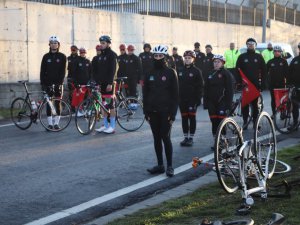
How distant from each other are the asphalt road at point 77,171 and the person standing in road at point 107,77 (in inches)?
12.3

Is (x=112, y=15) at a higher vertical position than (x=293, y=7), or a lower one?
lower

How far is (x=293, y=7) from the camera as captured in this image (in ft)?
134

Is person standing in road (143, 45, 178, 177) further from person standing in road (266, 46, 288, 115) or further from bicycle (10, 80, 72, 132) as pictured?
person standing in road (266, 46, 288, 115)

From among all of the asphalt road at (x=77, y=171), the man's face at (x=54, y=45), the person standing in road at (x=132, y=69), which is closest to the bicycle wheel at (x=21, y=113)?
the asphalt road at (x=77, y=171)

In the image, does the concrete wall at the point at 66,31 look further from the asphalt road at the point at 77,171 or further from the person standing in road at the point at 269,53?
the asphalt road at the point at 77,171

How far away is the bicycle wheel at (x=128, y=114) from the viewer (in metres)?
12.3

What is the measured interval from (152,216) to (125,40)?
17.8m

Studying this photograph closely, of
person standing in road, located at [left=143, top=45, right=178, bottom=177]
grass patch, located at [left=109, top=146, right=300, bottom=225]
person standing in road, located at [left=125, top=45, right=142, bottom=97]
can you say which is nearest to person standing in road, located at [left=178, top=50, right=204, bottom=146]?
person standing in road, located at [left=143, top=45, right=178, bottom=177]

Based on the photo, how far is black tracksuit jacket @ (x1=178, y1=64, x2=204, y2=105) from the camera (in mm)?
10242

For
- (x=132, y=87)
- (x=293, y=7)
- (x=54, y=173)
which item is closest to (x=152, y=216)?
(x=54, y=173)

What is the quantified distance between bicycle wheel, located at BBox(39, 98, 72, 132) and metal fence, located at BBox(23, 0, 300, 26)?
769 cm

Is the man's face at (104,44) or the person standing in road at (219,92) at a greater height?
the man's face at (104,44)

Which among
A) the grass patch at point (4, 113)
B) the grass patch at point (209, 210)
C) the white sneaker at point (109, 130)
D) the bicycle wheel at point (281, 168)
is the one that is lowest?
the grass patch at point (209, 210)

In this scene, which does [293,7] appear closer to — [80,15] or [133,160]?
[80,15]
